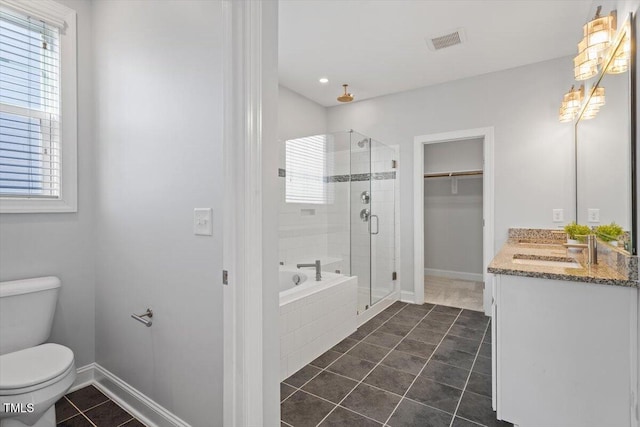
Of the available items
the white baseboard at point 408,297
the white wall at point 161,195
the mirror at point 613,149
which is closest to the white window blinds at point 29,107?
the white wall at point 161,195

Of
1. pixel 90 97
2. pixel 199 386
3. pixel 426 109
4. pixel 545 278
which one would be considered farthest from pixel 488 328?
pixel 90 97

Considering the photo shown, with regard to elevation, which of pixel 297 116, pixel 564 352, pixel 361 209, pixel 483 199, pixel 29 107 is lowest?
pixel 564 352

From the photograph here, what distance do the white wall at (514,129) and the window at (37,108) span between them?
3356 millimetres

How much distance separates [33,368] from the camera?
1.44 meters

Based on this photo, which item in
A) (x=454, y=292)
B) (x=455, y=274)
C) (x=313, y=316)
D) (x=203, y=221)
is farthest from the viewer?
(x=455, y=274)

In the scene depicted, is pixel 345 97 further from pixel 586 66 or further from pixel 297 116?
pixel 586 66

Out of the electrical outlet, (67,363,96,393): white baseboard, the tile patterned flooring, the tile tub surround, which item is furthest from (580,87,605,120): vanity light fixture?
(67,363,96,393): white baseboard

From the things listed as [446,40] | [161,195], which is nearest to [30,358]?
[161,195]

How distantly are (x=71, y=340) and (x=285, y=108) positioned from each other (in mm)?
3027

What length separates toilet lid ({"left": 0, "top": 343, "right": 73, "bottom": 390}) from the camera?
1.33 metres

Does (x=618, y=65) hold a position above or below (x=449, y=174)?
above

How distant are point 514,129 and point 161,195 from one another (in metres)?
3.45

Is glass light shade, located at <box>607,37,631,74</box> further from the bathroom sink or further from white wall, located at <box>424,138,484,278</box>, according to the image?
white wall, located at <box>424,138,484,278</box>

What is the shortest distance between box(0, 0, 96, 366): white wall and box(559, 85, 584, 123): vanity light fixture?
12.0 feet
